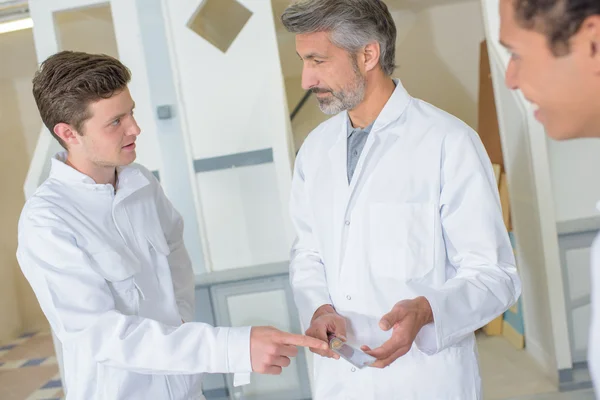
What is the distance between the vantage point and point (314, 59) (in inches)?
78.2

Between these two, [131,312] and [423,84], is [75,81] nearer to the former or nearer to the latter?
[131,312]

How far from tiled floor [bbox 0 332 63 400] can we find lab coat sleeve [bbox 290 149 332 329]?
3155 mm

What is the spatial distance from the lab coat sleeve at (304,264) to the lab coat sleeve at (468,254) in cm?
32

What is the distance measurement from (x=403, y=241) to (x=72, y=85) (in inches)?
42.1

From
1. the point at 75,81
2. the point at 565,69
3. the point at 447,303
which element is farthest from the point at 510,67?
the point at 75,81

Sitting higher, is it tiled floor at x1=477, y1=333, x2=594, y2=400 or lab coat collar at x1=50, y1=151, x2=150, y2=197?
lab coat collar at x1=50, y1=151, x2=150, y2=197

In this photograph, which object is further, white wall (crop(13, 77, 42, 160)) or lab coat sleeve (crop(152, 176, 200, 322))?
white wall (crop(13, 77, 42, 160))

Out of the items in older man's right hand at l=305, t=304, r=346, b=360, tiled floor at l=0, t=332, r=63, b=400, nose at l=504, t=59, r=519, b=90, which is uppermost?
nose at l=504, t=59, r=519, b=90

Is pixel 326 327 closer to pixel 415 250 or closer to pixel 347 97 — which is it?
pixel 415 250

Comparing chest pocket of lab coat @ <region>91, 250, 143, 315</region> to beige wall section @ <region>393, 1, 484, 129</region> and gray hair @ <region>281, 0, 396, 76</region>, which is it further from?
beige wall section @ <region>393, 1, 484, 129</region>

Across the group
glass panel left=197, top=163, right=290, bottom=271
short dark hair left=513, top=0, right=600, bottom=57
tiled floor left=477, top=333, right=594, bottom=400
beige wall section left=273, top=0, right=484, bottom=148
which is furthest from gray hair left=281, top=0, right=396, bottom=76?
beige wall section left=273, top=0, right=484, bottom=148

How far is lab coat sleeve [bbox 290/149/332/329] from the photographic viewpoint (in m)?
1.94

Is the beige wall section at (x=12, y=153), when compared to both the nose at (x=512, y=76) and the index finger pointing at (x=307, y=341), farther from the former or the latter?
the nose at (x=512, y=76)

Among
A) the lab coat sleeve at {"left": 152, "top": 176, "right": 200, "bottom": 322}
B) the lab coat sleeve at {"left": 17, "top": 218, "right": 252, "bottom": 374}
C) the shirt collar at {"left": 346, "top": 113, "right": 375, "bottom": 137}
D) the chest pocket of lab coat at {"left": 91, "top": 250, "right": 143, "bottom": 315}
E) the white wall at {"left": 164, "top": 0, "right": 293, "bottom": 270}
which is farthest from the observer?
the white wall at {"left": 164, "top": 0, "right": 293, "bottom": 270}
